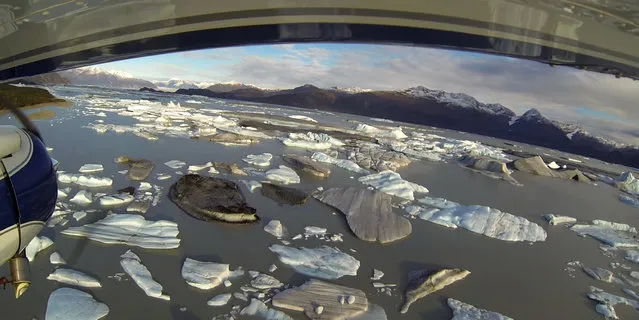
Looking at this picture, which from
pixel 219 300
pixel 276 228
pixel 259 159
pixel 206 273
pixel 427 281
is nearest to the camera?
pixel 219 300

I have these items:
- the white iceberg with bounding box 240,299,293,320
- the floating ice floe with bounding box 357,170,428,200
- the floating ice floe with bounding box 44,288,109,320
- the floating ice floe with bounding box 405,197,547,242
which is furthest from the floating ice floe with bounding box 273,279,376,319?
the floating ice floe with bounding box 357,170,428,200

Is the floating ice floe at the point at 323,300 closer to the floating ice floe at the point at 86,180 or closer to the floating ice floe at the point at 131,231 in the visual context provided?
the floating ice floe at the point at 131,231

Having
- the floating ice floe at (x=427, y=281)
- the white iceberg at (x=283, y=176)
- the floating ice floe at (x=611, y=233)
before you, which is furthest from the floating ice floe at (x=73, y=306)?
the floating ice floe at (x=611, y=233)

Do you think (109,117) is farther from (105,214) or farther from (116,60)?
(116,60)

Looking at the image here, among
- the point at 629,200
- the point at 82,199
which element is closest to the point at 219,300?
the point at 82,199

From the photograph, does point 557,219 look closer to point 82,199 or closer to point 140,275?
point 140,275

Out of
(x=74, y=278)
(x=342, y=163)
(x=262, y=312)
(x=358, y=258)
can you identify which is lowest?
(x=342, y=163)

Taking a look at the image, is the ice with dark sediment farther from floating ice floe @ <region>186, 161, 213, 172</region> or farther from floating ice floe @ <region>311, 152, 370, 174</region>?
floating ice floe @ <region>186, 161, 213, 172</region>
